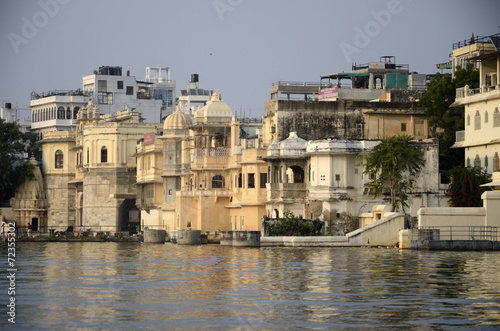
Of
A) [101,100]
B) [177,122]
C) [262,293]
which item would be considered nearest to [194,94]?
[101,100]

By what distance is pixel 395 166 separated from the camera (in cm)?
5984

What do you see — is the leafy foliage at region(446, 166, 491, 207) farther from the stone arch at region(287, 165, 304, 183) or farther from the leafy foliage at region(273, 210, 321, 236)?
the stone arch at region(287, 165, 304, 183)

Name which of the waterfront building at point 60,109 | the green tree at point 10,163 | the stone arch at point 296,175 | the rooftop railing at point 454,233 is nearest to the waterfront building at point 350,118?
the stone arch at point 296,175

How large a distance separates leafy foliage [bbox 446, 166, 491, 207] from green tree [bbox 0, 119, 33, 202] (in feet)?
150

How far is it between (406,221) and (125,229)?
116 feet

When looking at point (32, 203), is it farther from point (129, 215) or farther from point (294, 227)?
point (294, 227)

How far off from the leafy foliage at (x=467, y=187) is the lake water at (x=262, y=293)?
1027 cm

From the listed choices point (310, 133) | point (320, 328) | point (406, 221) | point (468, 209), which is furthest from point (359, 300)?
point (310, 133)

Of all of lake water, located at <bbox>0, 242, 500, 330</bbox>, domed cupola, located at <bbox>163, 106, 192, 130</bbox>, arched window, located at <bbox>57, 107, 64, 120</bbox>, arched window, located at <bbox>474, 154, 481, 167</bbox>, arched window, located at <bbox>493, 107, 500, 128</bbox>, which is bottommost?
lake water, located at <bbox>0, 242, 500, 330</bbox>

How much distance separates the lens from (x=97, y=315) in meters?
26.7

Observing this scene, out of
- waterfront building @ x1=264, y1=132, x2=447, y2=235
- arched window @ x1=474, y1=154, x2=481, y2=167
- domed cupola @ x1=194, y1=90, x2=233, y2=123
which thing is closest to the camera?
arched window @ x1=474, y1=154, x2=481, y2=167

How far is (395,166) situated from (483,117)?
5186 millimetres

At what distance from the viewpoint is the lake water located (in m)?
25.7

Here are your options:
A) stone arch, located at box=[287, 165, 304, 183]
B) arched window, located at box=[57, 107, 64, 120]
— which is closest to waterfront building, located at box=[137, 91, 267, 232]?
stone arch, located at box=[287, 165, 304, 183]
